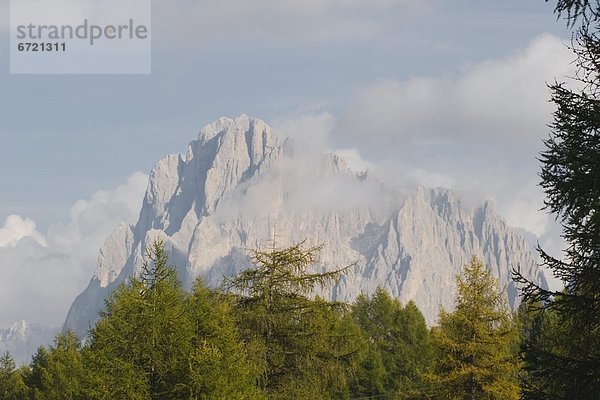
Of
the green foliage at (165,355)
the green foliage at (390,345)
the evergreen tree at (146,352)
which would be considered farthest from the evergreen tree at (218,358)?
the green foliage at (390,345)

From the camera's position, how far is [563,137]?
11.5 meters

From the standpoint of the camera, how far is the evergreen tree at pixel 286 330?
981 inches

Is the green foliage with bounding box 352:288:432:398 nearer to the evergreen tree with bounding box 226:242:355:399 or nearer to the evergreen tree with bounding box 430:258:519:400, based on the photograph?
the evergreen tree with bounding box 430:258:519:400

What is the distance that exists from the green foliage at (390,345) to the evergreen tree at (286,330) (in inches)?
1571

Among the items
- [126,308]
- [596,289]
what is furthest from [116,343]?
[596,289]

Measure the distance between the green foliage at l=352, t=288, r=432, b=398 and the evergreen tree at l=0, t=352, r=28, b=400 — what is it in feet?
85.2

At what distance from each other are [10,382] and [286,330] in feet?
157

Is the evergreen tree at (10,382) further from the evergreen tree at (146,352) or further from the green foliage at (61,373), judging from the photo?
the evergreen tree at (146,352)

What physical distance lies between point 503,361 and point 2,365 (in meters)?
61.1

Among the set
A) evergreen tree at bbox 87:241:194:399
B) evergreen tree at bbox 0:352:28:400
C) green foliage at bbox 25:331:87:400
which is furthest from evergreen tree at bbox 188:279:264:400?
evergreen tree at bbox 0:352:28:400

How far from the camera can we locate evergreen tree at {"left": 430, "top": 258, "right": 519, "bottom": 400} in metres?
29.0

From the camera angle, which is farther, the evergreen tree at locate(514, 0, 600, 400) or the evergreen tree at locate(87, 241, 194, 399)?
the evergreen tree at locate(87, 241, 194, 399)

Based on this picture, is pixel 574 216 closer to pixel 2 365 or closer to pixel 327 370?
pixel 327 370

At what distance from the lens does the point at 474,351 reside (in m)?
29.5
